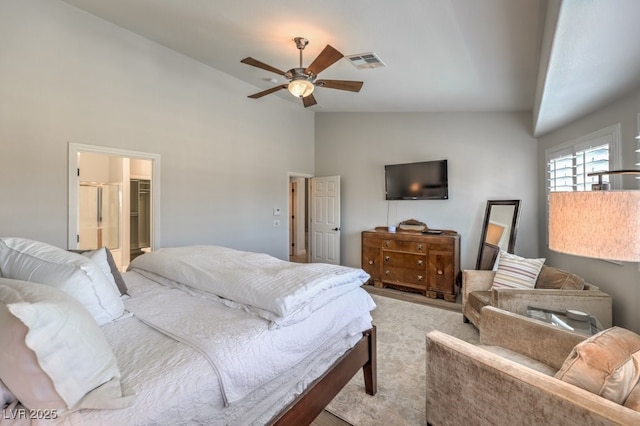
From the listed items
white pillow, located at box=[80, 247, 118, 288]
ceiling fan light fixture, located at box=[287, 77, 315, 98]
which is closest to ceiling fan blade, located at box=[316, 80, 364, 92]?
ceiling fan light fixture, located at box=[287, 77, 315, 98]

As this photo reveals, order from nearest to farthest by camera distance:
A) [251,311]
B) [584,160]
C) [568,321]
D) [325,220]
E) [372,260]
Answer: [251,311] → [568,321] → [584,160] → [372,260] → [325,220]

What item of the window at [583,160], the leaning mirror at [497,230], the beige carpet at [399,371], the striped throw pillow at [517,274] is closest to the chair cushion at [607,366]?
the beige carpet at [399,371]

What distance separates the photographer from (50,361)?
80 cm

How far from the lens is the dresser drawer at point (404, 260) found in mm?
4410

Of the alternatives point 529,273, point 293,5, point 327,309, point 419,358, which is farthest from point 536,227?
point 293,5

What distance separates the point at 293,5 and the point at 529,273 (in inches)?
131

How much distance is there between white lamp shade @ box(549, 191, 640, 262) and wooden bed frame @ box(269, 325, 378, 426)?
1264 millimetres

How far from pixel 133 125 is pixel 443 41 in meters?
3.37

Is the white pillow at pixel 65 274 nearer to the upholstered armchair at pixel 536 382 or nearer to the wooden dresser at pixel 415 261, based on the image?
the upholstered armchair at pixel 536 382

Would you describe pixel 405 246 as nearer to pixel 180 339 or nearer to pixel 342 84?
pixel 342 84

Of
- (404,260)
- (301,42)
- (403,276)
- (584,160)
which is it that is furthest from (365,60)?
(403,276)

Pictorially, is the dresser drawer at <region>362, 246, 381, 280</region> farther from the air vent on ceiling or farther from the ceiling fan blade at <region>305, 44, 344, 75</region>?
the ceiling fan blade at <region>305, 44, 344, 75</region>

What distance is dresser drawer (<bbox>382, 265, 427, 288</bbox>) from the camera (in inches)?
173

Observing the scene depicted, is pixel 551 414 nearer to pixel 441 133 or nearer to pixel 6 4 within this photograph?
pixel 441 133
